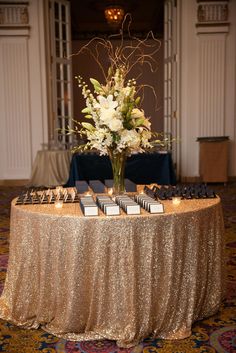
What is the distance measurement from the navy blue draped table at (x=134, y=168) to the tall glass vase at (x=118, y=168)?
10.9ft

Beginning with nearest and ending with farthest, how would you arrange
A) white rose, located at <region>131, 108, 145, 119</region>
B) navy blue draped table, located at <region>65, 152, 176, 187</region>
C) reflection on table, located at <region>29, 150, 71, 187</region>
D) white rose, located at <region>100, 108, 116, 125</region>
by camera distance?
white rose, located at <region>100, 108, 116, 125</region>
white rose, located at <region>131, 108, 145, 119</region>
navy blue draped table, located at <region>65, 152, 176, 187</region>
reflection on table, located at <region>29, 150, 71, 187</region>

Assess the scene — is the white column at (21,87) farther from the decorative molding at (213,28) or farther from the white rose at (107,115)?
the white rose at (107,115)

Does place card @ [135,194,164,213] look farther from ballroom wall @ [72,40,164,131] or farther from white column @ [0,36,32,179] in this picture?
ballroom wall @ [72,40,164,131]

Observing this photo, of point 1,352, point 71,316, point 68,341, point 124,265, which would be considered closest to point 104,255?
point 124,265

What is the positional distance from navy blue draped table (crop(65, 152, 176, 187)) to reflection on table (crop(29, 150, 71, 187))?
1.42m

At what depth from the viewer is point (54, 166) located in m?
7.85

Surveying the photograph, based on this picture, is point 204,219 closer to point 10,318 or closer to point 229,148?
point 10,318

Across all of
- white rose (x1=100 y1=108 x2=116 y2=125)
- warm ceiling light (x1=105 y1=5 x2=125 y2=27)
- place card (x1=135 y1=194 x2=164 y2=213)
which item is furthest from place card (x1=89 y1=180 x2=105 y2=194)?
warm ceiling light (x1=105 y1=5 x2=125 y2=27)

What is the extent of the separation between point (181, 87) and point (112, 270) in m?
6.50

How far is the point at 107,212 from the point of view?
2.30 metres

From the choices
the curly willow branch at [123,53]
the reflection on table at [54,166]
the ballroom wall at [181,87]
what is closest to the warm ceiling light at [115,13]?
the curly willow branch at [123,53]

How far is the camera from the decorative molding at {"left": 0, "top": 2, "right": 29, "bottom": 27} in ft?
26.5

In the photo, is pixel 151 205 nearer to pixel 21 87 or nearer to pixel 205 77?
pixel 205 77

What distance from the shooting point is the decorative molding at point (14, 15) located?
8.08m
